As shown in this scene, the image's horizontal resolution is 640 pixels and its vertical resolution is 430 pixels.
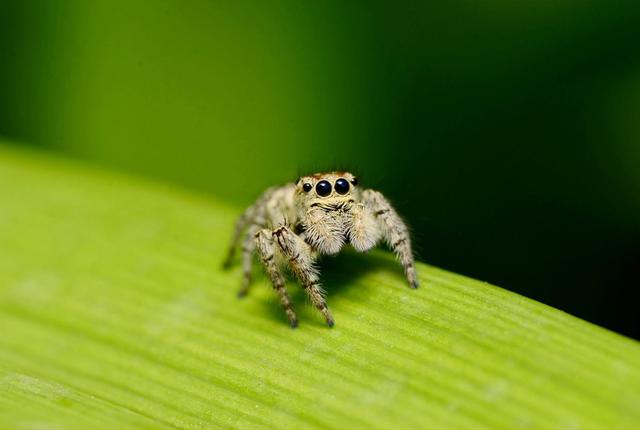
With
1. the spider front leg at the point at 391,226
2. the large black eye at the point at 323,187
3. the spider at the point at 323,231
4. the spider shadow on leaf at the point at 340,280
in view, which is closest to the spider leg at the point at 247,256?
the spider at the point at 323,231

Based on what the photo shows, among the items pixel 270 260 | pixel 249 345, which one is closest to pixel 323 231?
pixel 270 260

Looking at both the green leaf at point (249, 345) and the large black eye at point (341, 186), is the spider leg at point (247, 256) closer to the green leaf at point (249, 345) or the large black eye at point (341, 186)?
the green leaf at point (249, 345)

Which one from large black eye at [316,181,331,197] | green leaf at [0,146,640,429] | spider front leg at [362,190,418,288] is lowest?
green leaf at [0,146,640,429]

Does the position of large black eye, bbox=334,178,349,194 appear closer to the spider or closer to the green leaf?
the spider

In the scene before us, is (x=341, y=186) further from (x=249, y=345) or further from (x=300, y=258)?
(x=249, y=345)

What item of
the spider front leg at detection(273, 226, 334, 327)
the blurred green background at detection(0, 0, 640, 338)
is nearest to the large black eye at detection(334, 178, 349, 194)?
the spider front leg at detection(273, 226, 334, 327)

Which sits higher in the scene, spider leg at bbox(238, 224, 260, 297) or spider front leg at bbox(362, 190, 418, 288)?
spider front leg at bbox(362, 190, 418, 288)
